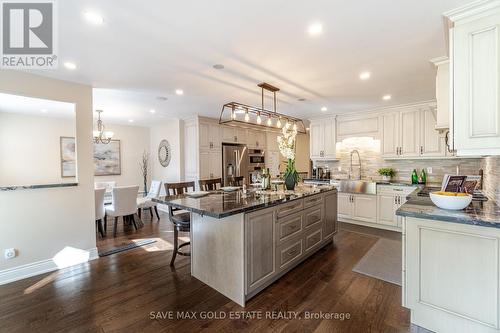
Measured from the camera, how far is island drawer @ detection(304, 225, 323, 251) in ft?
10.0

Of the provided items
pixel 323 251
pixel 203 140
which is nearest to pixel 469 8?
pixel 323 251

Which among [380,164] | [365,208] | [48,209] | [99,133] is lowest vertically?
[365,208]

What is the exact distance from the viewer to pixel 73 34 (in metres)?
1.99

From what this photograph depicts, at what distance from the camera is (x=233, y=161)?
6.35 metres

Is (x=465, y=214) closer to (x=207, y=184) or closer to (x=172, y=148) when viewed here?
(x=207, y=184)

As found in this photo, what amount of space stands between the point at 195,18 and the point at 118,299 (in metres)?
2.70

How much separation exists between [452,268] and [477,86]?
1.37 metres

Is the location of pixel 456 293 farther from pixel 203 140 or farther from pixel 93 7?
pixel 203 140

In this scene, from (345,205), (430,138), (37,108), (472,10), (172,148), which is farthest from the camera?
(172,148)

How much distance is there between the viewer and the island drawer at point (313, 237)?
305cm

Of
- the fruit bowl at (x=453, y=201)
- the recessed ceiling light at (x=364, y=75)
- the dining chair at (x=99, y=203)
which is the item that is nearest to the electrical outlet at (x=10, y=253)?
the dining chair at (x=99, y=203)

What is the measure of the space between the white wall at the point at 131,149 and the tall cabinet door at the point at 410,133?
684 cm

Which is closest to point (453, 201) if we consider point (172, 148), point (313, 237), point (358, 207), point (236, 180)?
point (313, 237)

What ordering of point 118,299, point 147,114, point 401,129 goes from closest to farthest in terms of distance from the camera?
point 118,299, point 401,129, point 147,114
